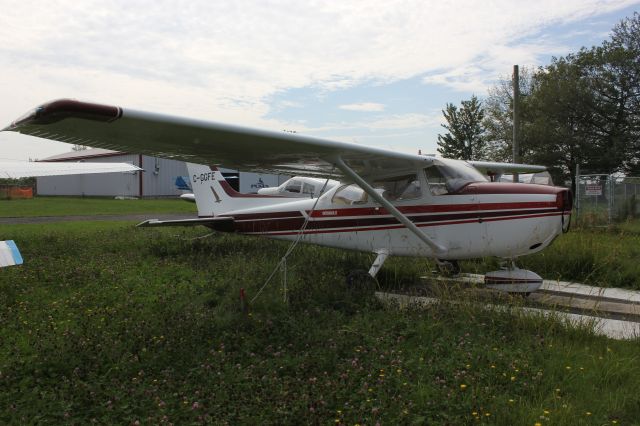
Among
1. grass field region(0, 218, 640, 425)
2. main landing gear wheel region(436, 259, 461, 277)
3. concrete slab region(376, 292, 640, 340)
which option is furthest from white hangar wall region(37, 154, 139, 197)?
concrete slab region(376, 292, 640, 340)

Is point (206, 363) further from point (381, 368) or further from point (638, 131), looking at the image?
point (638, 131)

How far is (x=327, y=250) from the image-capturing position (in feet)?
30.9

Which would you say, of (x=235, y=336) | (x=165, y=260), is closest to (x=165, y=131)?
(x=235, y=336)

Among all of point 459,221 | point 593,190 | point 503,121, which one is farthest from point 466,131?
point 459,221

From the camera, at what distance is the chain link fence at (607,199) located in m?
14.2

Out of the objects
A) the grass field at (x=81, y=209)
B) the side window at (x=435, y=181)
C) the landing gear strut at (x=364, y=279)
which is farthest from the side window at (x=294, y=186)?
the grass field at (x=81, y=209)

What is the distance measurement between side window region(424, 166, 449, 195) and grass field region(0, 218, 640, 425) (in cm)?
188

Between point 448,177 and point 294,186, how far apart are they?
807cm

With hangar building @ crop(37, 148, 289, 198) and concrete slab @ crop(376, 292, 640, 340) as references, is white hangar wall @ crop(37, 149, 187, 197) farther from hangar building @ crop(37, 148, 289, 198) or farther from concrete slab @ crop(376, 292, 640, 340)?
concrete slab @ crop(376, 292, 640, 340)

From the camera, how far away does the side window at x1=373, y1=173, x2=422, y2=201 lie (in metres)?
6.87

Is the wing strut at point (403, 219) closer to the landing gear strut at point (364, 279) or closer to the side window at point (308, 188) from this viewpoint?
the landing gear strut at point (364, 279)

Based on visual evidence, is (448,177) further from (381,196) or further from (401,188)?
(381,196)

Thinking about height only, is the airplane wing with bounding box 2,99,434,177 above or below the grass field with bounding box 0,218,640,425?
above

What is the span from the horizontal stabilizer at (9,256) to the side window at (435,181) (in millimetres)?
5164
